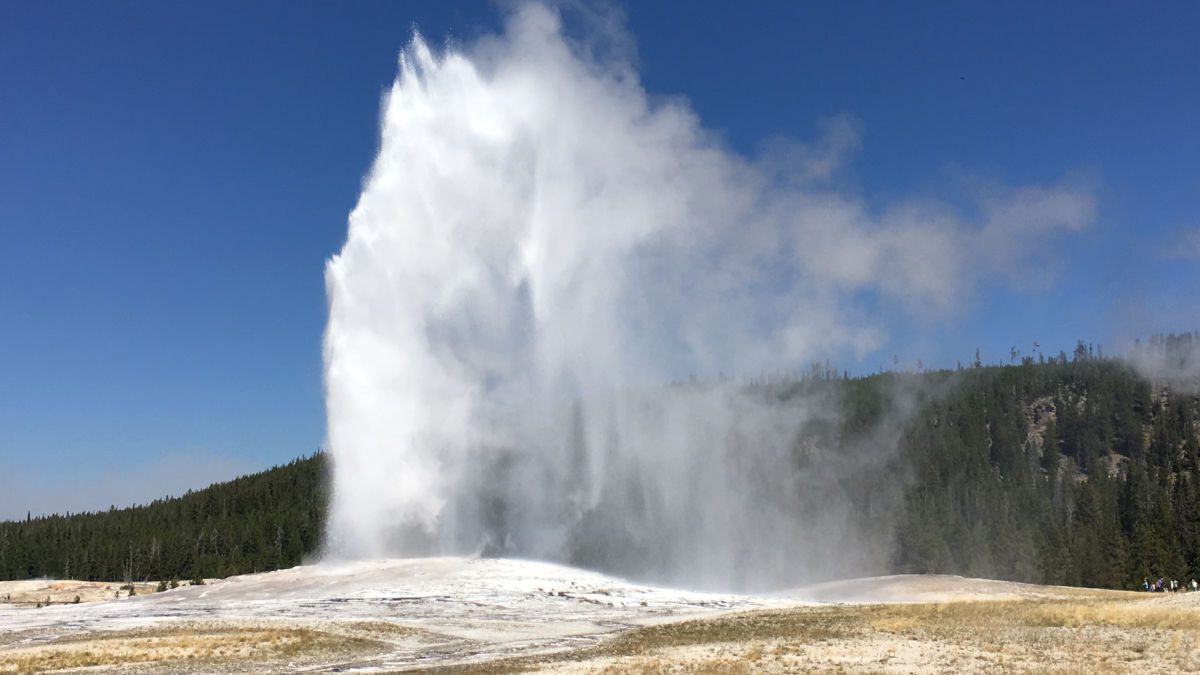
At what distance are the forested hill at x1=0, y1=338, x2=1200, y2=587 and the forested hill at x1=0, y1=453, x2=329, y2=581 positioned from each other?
0.79ft

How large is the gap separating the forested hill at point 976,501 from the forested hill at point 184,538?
0.79 ft

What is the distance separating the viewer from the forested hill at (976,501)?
87.9m

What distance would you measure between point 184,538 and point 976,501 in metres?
92.9

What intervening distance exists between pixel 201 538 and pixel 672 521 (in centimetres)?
5849

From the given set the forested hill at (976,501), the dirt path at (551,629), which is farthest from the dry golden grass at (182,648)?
the forested hill at (976,501)

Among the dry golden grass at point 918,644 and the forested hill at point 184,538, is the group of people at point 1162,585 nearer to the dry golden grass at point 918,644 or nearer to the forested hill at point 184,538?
the dry golden grass at point 918,644

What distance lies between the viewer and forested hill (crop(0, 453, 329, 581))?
95688 mm

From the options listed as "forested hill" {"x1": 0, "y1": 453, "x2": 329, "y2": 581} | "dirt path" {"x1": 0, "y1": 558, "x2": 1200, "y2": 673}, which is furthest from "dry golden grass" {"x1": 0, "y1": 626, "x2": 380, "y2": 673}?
"forested hill" {"x1": 0, "y1": 453, "x2": 329, "y2": 581}

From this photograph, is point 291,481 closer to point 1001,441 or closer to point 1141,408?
point 1001,441

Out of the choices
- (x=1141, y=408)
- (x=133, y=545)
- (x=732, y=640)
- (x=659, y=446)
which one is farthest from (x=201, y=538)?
(x=1141, y=408)

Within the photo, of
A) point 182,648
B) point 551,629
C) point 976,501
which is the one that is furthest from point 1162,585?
point 182,648

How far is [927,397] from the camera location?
180 meters

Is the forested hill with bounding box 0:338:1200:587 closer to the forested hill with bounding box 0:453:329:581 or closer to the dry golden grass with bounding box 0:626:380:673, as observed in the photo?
the forested hill with bounding box 0:453:329:581

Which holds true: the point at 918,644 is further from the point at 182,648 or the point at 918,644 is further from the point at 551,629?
the point at 182,648
